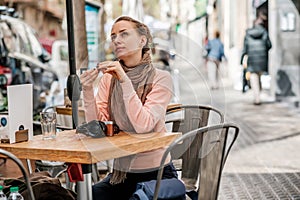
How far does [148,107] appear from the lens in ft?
8.86

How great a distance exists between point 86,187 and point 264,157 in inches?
175

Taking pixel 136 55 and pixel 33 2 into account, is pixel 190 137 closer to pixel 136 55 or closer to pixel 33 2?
pixel 136 55

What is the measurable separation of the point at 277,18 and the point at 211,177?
409 inches

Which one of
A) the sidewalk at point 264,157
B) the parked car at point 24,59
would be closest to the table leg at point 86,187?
the sidewalk at point 264,157

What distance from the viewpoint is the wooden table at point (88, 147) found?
2469 millimetres

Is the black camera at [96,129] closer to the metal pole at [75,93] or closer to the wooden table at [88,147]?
the wooden table at [88,147]

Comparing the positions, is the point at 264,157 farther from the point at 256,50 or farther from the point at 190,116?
the point at 256,50

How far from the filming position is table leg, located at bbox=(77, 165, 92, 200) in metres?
2.72

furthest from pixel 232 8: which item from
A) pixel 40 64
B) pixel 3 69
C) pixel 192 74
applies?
pixel 192 74

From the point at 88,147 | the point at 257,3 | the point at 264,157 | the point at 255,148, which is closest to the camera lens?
the point at 88,147

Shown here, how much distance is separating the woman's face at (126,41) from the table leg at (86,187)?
558 millimetres

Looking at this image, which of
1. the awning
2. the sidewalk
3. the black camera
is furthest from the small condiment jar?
the awning

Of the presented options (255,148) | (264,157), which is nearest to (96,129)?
(264,157)

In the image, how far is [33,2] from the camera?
20094mm
